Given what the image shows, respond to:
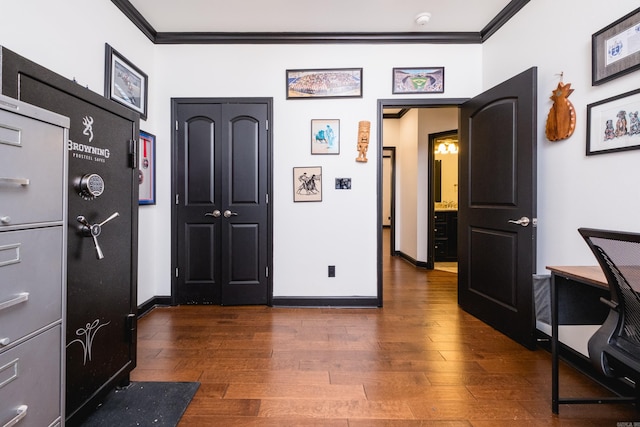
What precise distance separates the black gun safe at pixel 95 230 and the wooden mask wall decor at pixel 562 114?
110 inches

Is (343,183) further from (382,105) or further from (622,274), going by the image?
(622,274)

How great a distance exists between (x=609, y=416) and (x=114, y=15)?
4.31 meters

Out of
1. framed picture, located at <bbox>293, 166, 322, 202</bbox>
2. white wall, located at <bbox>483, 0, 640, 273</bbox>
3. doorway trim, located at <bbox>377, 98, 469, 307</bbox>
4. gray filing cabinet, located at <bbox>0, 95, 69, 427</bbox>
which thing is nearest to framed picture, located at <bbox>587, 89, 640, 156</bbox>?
white wall, located at <bbox>483, 0, 640, 273</bbox>

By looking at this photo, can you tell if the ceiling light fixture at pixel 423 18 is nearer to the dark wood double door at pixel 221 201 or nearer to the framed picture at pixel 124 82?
the dark wood double door at pixel 221 201

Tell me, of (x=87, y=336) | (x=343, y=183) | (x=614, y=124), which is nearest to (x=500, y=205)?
(x=614, y=124)

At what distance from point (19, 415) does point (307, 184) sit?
250cm

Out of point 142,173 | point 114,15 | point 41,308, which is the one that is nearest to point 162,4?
point 114,15

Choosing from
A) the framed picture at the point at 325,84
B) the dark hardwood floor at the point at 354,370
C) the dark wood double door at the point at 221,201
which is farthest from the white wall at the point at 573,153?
the dark wood double door at the point at 221,201

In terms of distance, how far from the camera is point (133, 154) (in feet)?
5.37

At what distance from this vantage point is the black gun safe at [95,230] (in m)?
1.20

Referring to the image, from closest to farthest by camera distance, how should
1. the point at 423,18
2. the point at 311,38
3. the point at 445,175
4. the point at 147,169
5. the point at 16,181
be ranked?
the point at 16,181
the point at 423,18
the point at 147,169
the point at 311,38
the point at 445,175

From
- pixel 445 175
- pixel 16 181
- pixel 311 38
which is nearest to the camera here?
pixel 16 181

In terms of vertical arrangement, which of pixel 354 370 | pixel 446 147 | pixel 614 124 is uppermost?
pixel 446 147

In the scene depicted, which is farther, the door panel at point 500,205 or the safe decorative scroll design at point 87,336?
the door panel at point 500,205
